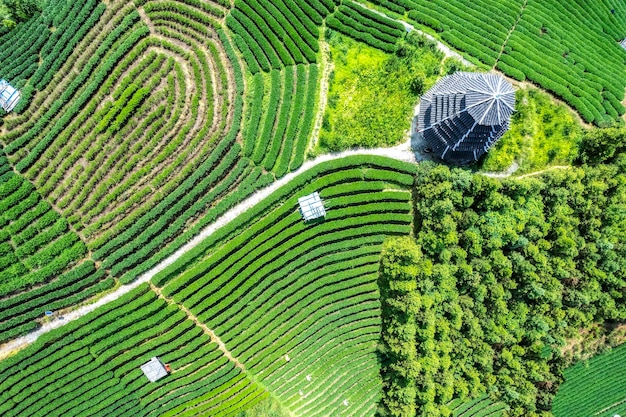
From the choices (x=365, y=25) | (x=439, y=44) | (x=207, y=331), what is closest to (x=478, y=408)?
(x=207, y=331)

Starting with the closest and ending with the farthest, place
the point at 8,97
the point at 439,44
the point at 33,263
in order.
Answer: the point at 33,263 < the point at 8,97 < the point at 439,44

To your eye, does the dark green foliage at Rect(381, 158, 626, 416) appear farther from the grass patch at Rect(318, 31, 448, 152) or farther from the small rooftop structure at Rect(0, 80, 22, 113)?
the small rooftop structure at Rect(0, 80, 22, 113)

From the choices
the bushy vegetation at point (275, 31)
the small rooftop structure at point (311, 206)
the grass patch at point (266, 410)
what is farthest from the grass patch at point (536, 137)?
the grass patch at point (266, 410)

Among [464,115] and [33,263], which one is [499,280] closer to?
[464,115]

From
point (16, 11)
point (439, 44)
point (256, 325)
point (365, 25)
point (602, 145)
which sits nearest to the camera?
point (256, 325)

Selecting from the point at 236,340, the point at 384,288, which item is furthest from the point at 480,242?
the point at 236,340
